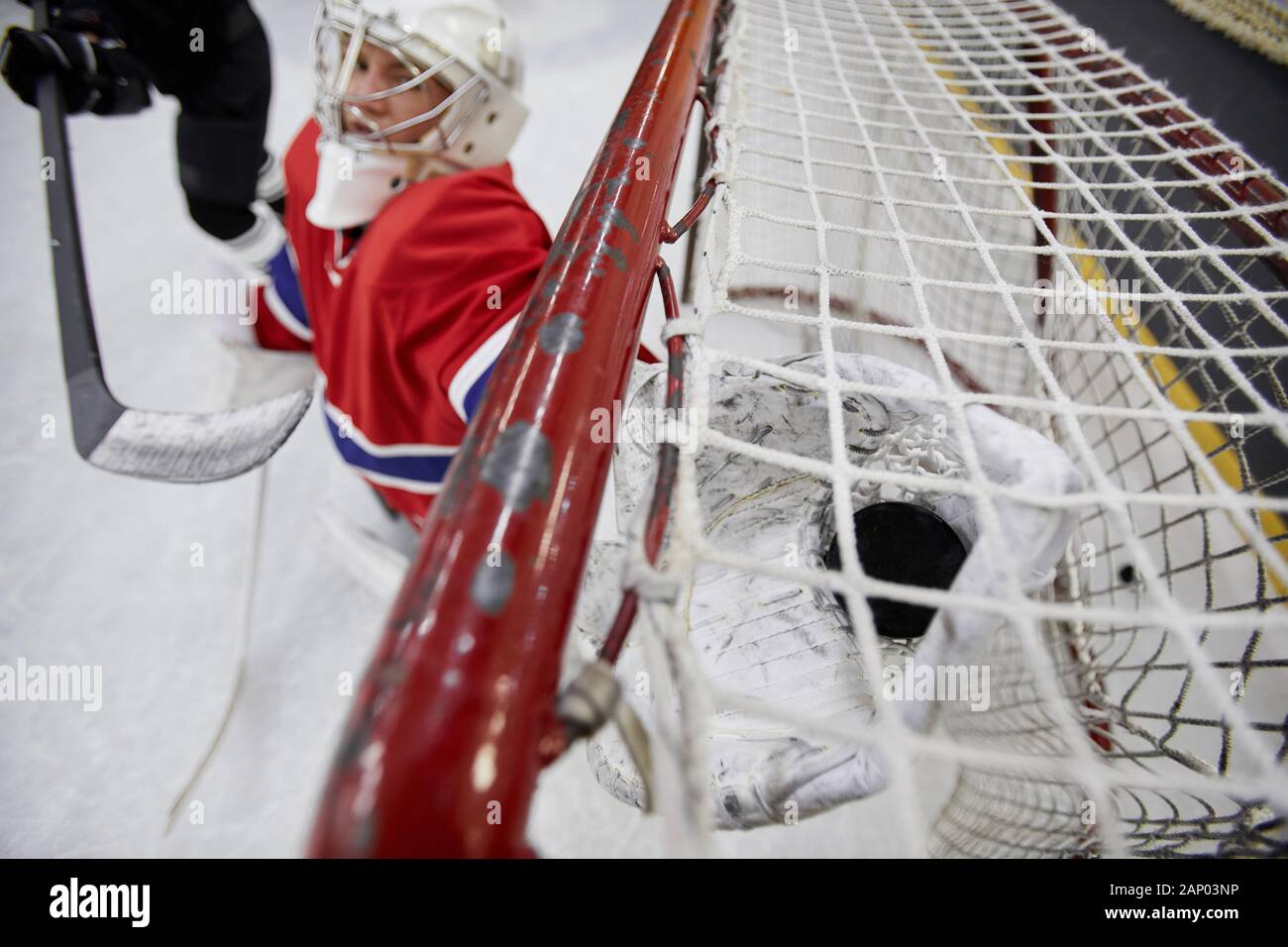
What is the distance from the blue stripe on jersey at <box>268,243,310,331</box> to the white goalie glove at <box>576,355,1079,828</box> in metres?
0.64

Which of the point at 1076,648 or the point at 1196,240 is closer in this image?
the point at 1196,240

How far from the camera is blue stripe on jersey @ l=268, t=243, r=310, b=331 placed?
2.71 feet

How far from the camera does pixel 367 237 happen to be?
56 cm

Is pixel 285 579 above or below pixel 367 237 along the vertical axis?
below

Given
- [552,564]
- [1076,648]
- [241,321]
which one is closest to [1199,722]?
[1076,648]

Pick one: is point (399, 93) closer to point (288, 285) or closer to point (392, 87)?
point (392, 87)

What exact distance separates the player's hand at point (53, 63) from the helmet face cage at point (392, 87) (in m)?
0.38

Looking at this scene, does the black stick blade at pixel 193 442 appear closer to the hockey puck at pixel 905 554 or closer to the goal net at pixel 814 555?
the goal net at pixel 814 555

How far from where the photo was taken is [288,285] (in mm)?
837

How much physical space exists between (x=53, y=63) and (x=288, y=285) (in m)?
0.36

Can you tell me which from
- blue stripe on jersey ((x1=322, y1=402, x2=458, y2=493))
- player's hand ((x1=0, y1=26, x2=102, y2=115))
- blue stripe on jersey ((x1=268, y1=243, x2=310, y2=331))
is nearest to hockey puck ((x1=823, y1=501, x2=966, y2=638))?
blue stripe on jersey ((x1=322, y1=402, x2=458, y2=493))

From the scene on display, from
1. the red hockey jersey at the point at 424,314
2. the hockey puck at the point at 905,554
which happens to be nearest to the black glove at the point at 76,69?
the red hockey jersey at the point at 424,314
